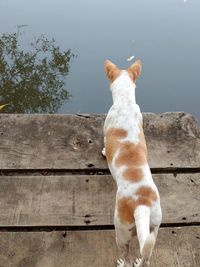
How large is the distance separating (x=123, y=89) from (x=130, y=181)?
98 centimetres

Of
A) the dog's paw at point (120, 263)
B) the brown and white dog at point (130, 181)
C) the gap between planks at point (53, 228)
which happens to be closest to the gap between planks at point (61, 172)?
the brown and white dog at point (130, 181)

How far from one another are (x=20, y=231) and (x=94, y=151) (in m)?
0.84

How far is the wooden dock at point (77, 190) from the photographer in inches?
103

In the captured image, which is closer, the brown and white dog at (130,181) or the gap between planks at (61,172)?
the brown and white dog at (130,181)

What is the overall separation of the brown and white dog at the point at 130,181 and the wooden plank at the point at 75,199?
302mm

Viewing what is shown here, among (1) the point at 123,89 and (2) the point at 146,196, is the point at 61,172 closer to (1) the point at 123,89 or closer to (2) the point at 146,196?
(1) the point at 123,89

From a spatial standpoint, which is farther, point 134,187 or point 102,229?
point 102,229

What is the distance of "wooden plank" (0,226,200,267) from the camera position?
256 cm

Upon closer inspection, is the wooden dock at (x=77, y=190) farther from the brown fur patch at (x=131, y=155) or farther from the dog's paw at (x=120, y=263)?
the brown fur patch at (x=131, y=155)

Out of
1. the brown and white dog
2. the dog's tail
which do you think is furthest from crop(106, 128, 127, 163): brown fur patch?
the dog's tail

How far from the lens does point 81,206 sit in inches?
113

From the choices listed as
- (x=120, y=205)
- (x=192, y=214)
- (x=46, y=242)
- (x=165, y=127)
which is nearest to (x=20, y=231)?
(x=46, y=242)

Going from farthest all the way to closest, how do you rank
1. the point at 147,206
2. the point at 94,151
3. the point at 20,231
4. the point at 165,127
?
1. the point at 165,127
2. the point at 94,151
3. the point at 20,231
4. the point at 147,206

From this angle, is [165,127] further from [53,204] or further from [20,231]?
[20,231]
